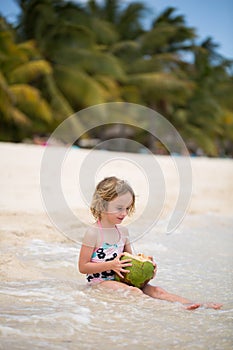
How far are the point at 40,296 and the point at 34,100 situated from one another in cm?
1576

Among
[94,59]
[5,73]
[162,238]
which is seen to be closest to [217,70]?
[94,59]

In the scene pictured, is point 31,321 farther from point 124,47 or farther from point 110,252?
point 124,47

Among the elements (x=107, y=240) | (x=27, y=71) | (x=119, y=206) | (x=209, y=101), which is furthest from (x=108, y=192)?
(x=209, y=101)

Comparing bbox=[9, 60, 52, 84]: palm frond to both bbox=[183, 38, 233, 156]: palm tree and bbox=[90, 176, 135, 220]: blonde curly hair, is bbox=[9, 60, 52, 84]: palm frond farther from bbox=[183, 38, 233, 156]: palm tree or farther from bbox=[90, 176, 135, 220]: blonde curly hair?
bbox=[90, 176, 135, 220]: blonde curly hair

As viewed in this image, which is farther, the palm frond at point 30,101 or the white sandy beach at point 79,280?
the palm frond at point 30,101

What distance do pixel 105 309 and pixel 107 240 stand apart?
538mm

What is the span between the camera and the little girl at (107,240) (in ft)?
9.80

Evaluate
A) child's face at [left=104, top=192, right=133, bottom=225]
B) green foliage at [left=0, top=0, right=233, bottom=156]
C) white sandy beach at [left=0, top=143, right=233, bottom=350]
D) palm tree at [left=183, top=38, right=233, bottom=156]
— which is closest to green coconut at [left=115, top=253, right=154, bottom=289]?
white sandy beach at [left=0, top=143, right=233, bottom=350]

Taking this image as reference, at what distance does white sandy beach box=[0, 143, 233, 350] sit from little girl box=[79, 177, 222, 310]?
5.1 inches

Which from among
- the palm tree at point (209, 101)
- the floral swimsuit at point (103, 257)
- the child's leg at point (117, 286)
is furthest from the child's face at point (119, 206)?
the palm tree at point (209, 101)

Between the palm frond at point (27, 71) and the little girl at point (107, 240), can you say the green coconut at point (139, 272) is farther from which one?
the palm frond at point (27, 71)

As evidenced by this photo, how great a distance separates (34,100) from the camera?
18031 millimetres

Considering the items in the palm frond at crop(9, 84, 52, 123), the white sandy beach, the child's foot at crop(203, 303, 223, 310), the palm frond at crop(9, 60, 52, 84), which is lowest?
the white sandy beach

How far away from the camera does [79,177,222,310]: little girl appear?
2.99 metres
